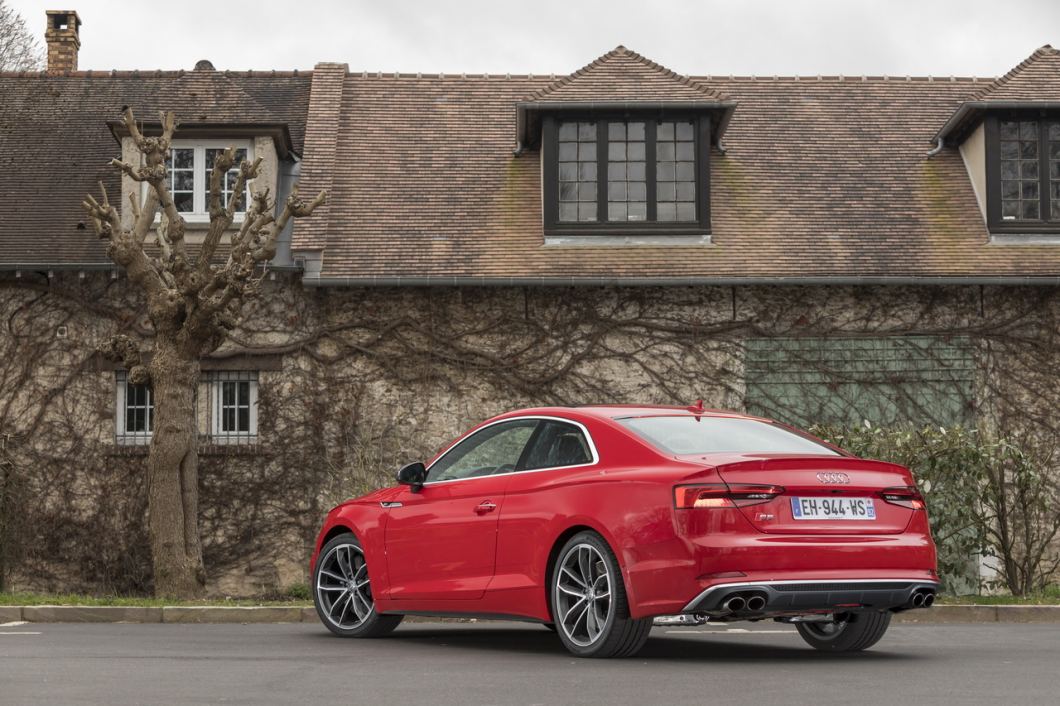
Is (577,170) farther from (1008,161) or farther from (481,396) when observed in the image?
(1008,161)

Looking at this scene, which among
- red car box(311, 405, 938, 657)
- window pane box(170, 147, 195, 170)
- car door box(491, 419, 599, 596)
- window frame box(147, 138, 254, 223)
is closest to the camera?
red car box(311, 405, 938, 657)

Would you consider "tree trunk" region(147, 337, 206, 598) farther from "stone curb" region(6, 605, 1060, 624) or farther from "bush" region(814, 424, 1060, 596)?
"bush" region(814, 424, 1060, 596)

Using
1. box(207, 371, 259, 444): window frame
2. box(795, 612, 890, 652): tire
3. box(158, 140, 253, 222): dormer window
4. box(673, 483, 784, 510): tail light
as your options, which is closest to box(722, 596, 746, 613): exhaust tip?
box(673, 483, 784, 510): tail light

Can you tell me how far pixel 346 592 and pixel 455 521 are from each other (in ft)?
4.76

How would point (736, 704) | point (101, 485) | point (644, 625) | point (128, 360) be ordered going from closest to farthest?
1. point (736, 704)
2. point (644, 625)
3. point (128, 360)
4. point (101, 485)

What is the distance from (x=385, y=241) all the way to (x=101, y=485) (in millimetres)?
5096

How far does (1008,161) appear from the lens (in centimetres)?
2098

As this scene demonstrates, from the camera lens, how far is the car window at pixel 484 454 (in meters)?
9.12

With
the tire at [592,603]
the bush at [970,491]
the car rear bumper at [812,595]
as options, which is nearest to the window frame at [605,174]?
the bush at [970,491]

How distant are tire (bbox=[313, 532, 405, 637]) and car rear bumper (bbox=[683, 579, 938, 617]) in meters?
3.19

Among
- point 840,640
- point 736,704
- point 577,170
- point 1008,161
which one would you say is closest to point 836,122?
point 1008,161

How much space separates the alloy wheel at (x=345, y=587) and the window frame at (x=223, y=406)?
987 centimetres

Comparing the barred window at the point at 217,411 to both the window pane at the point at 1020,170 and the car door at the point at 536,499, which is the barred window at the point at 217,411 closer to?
the window pane at the point at 1020,170

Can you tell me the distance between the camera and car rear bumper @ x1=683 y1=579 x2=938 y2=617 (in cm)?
754
